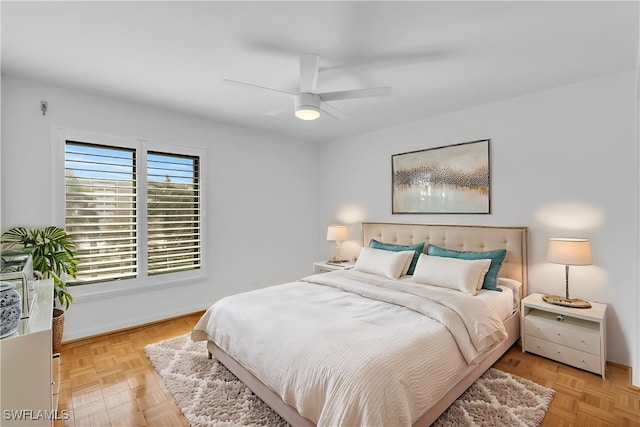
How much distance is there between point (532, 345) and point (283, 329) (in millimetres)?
2367

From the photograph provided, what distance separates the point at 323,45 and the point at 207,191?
2.54 meters

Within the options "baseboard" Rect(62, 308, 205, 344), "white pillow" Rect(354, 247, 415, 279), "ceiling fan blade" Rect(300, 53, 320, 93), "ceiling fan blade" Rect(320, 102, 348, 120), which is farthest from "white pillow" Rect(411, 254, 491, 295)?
"baseboard" Rect(62, 308, 205, 344)

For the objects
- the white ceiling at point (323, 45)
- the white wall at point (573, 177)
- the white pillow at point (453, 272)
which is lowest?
the white pillow at point (453, 272)

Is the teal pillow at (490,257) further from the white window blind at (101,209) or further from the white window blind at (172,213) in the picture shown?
the white window blind at (101,209)

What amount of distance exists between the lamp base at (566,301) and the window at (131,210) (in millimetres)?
3865

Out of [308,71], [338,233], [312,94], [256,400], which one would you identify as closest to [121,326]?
[256,400]

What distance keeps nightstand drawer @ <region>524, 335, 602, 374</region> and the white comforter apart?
0.58m

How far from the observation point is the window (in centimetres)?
312

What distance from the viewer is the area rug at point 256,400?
196 cm

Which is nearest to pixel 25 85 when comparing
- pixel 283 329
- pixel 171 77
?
pixel 171 77

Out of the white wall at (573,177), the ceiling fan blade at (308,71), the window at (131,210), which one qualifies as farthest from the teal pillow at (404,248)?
the window at (131,210)

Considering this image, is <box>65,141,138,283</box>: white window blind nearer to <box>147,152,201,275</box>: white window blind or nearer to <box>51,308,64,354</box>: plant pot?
<box>147,152,201,275</box>: white window blind

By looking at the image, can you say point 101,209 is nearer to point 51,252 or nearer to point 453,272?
point 51,252

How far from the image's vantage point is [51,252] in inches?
105
